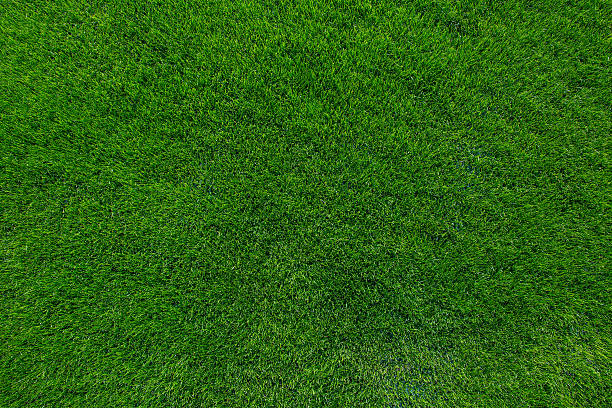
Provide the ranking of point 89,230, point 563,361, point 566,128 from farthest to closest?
point 566,128 → point 89,230 → point 563,361

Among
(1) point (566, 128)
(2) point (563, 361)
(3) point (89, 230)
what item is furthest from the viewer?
(1) point (566, 128)

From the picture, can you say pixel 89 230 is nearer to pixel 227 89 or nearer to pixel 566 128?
pixel 227 89

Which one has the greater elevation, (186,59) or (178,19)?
(178,19)

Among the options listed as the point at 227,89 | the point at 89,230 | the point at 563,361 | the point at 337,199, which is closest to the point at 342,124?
the point at 337,199

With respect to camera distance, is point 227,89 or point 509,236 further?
point 227,89

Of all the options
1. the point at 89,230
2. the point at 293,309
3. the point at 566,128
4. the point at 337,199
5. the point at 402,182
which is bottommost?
the point at 89,230

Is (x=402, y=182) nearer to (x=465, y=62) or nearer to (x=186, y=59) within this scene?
(x=465, y=62)
